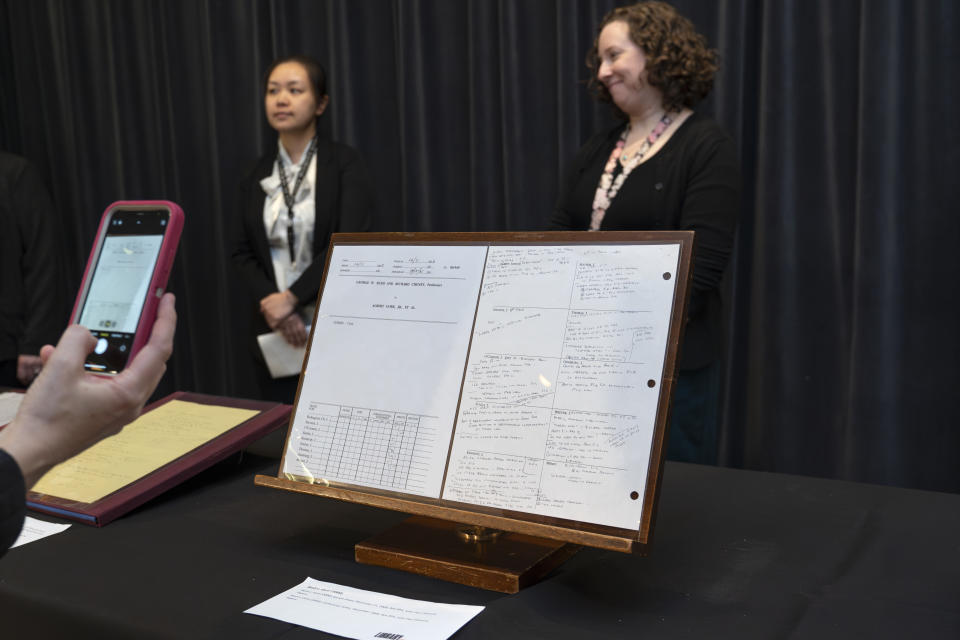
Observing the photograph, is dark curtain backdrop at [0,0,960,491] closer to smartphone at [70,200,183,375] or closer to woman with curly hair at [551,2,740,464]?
woman with curly hair at [551,2,740,464]

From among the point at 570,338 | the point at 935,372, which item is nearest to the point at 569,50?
the point at 935,372

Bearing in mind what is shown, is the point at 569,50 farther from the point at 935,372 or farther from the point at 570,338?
the point at 570,338

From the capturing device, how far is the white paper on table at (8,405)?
5.33 feet

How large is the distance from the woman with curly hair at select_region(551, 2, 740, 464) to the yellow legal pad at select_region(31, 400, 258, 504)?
42.7 inches

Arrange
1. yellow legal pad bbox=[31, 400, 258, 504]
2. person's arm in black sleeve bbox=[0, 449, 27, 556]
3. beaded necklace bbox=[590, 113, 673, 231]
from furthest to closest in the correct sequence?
beaded necklace bbox=[590, 113, 673, 231], yellow legal pad bbox=[31, 400, 258, 504], person's arm in black sleeve bbox=[0, 449, 27, 556]

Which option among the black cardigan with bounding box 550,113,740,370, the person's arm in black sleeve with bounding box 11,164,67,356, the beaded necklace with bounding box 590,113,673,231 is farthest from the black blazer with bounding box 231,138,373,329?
the black cardigan with bounding box 550,113,740,370

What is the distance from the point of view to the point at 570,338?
1.01 m

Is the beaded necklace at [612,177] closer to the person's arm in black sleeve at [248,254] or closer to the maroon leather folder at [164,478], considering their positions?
the maroon leather folder at [164,478]

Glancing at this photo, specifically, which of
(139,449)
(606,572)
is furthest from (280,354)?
(606,572)

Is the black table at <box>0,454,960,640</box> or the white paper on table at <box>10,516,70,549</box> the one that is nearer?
the black table at <box>0,454,960,640</box>

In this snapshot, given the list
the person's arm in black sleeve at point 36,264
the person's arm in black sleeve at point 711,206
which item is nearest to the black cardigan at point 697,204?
the person's arm in black sleeve at point 711,206

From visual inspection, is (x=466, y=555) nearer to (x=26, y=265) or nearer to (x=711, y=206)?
(x=711, y=206)

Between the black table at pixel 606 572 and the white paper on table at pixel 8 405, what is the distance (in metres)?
0.53

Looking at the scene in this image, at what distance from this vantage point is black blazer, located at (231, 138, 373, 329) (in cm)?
275
